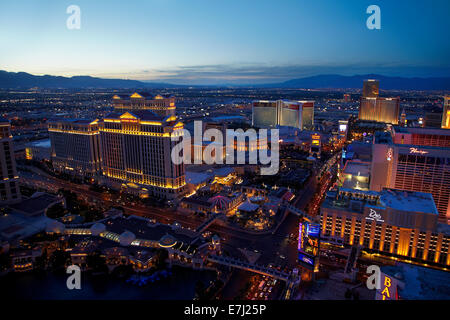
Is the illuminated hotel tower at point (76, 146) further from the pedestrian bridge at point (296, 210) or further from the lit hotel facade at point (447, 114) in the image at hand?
the lit hotel facade at point (447, 114)

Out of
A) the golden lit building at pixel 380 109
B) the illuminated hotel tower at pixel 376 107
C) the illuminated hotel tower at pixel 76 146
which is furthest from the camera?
the illuminated hotel tower at pixel 376 107

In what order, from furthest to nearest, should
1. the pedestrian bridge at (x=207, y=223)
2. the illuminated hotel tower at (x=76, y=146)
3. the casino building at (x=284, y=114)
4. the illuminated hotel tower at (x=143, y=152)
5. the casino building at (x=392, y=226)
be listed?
the casino building at (x=284, y=114) → the illuminated hotel tower at (x=76, y=146) → the illuminated hotel tower at (x=143, y=152) → the pedestrian bridge at (x=207, y=223) → the casino building at (x=392, y=226)

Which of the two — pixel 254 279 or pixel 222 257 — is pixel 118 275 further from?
pixel 254 279

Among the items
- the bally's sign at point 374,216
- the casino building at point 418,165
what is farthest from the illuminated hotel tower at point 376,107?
the bally's sign at point 374,216

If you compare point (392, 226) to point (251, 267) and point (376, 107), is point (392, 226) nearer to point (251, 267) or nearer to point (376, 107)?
point (251, 267)

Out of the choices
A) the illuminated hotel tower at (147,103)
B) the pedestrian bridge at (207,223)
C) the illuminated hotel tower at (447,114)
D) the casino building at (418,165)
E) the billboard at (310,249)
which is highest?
the illuminated hotel tower at (147,103)

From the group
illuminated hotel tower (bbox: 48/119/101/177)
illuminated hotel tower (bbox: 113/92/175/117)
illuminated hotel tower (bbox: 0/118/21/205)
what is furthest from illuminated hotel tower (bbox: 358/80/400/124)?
illuminated hotel tower (bbox: 0/118/21/205)

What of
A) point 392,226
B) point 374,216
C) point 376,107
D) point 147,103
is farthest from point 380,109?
point 392,226
